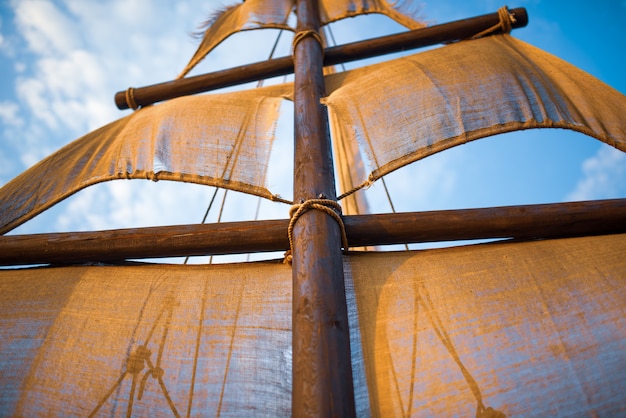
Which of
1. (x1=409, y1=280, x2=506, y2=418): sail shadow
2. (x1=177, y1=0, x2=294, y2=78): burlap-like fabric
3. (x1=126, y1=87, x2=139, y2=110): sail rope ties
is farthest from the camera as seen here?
(x1=177, y1=0, x2=294, y2=78): burlap-like fabric

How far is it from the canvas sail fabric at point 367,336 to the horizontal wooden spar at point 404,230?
0.27ft

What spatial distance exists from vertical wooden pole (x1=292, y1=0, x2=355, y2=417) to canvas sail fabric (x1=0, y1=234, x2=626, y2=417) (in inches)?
10.0

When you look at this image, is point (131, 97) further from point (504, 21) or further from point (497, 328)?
point (497, 328)

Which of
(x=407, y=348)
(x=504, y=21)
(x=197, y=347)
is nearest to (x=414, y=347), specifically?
(x=407, y=348)

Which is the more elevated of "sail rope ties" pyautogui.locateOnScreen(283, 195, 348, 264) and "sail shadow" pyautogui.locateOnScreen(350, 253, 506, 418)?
"sail rope ties" pyautogui.locateOnScreen(283, 195, 348, 264)

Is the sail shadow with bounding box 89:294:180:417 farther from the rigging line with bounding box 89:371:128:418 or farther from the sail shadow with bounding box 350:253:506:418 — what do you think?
the sail shadow with bounding box 350:253:506:418

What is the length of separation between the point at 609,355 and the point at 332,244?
3.51 ft

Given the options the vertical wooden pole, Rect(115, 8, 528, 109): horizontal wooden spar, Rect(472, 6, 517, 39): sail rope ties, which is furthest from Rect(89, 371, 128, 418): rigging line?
Rect(472, 6, 517, 39): sail rope ties

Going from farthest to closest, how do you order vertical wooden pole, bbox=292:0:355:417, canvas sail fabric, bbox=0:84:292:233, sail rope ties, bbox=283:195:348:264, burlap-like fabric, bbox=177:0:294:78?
1. burlap-like fabric, bbox=177:0:294:78
2. canvas sail fabric, bbox=0:84:292:233
3. sail rope ties, bbox=283:195:348:264
4. vertical wooden pole, bbox=292:0:355:417

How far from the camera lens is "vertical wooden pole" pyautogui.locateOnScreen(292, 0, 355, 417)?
1.22 metres

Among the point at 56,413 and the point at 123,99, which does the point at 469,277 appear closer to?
the point at 56,413

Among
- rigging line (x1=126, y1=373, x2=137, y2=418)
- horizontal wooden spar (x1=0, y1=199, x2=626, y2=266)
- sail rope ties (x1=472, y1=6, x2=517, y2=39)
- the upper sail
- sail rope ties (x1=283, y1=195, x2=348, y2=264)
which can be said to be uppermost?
sail rope ties (x1=472, y1=6, x2=517, y2=39)

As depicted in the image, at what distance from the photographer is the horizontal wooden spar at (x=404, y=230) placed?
183 centimetres

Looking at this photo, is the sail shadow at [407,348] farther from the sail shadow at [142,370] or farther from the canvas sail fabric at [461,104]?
the sail shadow at [142,370]
